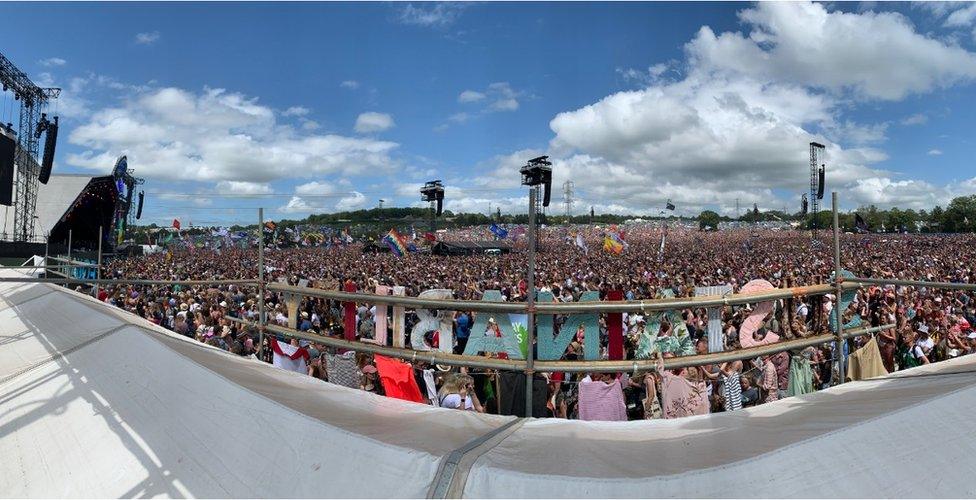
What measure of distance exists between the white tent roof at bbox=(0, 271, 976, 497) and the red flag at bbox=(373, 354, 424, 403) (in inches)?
41.2

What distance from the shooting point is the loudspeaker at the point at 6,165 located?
11508mm

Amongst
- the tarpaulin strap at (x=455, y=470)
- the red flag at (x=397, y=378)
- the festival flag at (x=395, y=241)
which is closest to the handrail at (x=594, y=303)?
the red flag at (x=397, y=378)

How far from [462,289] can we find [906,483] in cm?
1552

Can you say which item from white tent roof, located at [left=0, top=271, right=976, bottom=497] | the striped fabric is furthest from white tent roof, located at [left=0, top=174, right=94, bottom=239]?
the striped fabric

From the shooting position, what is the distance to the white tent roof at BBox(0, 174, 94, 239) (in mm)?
41719

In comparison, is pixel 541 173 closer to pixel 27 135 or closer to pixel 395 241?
pixel 395 241

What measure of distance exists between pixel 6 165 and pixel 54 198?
3955 centimetres

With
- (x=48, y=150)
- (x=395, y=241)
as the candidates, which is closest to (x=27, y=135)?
(x=48, y=150)

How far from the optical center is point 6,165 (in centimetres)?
1230

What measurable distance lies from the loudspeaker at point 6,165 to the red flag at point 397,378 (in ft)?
40.4

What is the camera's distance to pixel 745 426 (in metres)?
→ 2.47

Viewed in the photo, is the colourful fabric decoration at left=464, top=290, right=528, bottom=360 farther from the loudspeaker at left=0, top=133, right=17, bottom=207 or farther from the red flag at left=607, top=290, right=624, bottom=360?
the loudspeaker at left=0, top=133, right=17, bottom=207

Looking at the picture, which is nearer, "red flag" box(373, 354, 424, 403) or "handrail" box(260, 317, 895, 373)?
"handrail" box(260, 317, 895, 373)

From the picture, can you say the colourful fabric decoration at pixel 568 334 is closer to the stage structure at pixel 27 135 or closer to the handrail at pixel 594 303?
the handrail at pixel 594 303
